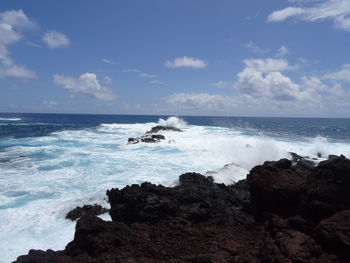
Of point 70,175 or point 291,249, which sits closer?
point 291,249

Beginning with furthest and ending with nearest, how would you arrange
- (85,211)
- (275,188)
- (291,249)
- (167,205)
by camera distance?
(85,211), (167,205), (275,188), (291,249)

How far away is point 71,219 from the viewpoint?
1085 cm

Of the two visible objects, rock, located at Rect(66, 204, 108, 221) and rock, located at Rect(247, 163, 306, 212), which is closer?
rock, located at Rect(247, 163, 306, 212)

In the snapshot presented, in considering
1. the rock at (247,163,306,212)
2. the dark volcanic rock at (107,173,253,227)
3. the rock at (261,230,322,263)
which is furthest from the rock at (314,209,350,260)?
the dark volcanic rock at (107,173,253,227)

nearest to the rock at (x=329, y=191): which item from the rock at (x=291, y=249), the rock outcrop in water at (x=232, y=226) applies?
the rock outcrop in water at (x=232, y=226)

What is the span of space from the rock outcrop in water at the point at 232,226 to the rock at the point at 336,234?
16 mm

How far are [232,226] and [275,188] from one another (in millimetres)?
1473

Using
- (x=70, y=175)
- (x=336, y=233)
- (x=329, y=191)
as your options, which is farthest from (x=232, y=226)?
(x=70, y=175)

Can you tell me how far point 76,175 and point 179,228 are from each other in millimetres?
11352

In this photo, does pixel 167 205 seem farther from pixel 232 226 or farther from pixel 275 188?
pixel 275 188

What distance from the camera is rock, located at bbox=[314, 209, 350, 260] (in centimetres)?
533

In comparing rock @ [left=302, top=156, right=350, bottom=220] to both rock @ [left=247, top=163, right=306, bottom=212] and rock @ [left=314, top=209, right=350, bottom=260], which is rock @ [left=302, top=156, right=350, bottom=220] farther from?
rock @ [left=314, top=209, right=350, bottom=260]

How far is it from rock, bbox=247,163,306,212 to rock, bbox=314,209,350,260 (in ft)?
5.34

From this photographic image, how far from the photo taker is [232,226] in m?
7.70
